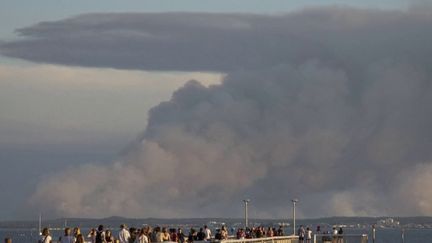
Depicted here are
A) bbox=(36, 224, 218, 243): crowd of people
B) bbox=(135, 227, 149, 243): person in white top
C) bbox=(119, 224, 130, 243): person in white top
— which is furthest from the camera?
bbox=(119, 224, 130, 243): person in white top

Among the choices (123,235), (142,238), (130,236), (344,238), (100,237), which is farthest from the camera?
(344,238)

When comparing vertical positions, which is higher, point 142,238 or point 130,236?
point 130,236

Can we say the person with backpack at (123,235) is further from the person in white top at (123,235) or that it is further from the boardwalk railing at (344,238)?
the boardwalk railing at (344,238)

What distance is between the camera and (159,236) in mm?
70938

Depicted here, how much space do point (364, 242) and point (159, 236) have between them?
3550cm

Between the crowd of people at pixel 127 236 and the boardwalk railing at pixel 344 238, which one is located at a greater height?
the boardwalk railing at pixel 344 238

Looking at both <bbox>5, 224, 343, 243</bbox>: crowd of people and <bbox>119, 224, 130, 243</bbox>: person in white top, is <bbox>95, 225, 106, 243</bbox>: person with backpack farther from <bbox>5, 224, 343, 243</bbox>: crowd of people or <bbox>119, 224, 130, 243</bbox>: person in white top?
<bbox>119, 224, 130, 243</bbox>: person in white top

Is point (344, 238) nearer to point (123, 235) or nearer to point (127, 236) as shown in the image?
point (127, 236)

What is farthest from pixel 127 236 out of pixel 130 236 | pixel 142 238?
pixel 142 238

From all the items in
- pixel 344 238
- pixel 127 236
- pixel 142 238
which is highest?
pixel 344 238

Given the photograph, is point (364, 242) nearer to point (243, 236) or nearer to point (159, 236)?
point (243, 236)

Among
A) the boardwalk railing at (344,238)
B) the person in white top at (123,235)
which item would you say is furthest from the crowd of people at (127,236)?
the boardwalk railing at (344,238)

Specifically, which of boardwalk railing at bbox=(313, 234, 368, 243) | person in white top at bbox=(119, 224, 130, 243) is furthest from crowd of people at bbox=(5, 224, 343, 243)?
boardwalk railing at bbox=(313, 234, 368, 243)

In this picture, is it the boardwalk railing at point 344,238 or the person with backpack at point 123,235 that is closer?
the person with backpack at point 123,235
